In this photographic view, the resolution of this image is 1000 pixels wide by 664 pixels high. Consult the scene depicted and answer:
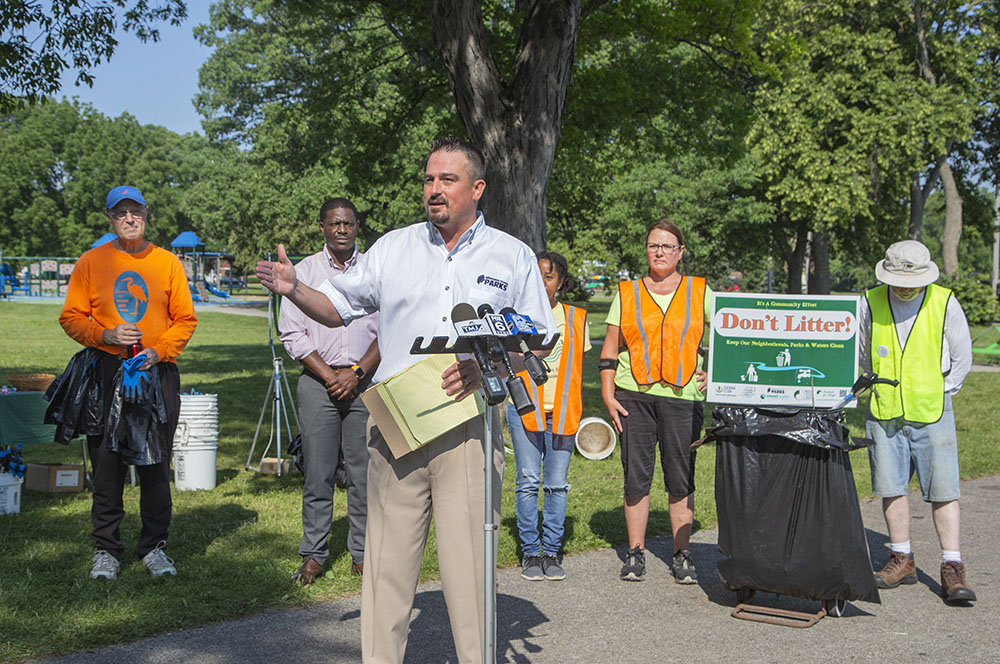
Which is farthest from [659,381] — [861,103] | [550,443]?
[861,103]

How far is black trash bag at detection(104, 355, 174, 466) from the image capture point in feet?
18.4

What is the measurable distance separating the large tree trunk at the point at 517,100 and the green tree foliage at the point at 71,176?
6343cm

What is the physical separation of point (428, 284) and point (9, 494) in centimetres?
515

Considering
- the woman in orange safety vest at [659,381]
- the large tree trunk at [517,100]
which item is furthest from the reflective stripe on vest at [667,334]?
the large tree trunk at [517,100]

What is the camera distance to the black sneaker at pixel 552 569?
6.07m

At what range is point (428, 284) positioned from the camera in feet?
12.1

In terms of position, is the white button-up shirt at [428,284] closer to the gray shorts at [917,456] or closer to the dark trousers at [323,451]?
the dark trousers at [323,451]

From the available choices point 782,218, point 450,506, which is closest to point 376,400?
point 450,506

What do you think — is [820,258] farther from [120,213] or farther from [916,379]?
[120,213]

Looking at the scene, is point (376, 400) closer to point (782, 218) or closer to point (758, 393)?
point (758, 393)

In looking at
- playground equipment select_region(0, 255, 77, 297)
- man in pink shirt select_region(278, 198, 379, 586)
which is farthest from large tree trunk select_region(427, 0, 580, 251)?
playground equipment select_region(0, 255, 77, 297)

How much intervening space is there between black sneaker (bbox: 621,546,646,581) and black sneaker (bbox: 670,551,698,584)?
198 mm

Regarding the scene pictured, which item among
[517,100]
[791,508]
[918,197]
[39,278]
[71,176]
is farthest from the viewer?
[71,176]

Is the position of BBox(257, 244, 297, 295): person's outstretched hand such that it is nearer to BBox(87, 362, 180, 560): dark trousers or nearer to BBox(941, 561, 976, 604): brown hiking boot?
BBox(87, 362, 180, 560): dark trousers
